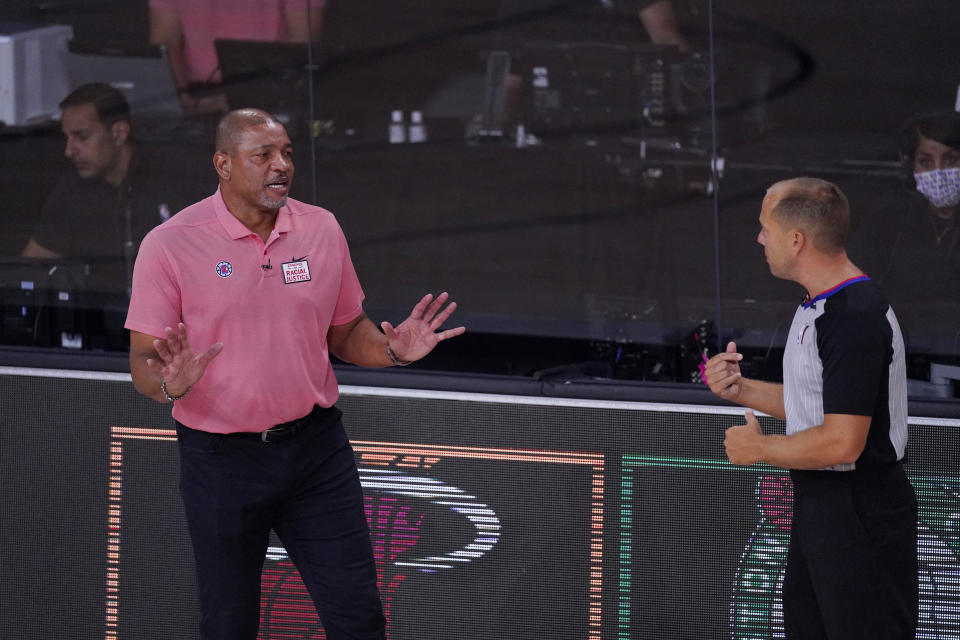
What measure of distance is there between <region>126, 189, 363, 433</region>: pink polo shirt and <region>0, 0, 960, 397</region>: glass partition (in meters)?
1.72

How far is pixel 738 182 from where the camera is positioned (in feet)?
21.2

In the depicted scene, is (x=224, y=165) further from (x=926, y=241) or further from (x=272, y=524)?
(x=926, y=241)

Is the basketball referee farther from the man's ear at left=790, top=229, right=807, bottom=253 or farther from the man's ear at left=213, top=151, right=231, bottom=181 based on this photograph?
the man's ear at left=213, top=151, right=231, bottom=181

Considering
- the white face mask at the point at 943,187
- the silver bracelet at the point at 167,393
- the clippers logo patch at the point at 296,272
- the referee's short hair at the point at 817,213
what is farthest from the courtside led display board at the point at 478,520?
the white face mask at the point at 943,187

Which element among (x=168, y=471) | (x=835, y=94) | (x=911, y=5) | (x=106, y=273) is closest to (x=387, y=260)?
(x=106, y=273)

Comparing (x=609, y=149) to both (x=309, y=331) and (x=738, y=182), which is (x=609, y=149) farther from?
(x=309, y=331)

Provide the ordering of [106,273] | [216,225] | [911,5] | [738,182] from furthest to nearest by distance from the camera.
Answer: [738,182] → [911,5] → [106,273] → [216,225]

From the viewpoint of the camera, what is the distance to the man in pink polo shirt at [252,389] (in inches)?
115

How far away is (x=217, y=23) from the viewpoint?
6285 mm

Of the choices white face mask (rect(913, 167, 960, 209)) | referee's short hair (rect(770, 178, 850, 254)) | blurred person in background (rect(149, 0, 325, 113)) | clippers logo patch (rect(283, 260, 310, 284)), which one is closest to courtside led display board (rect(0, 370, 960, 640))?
clippers logo patch (rect(283, 260, 310, 284))

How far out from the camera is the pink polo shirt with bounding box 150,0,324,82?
20.4 ft

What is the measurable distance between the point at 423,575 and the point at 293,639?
0.48 m

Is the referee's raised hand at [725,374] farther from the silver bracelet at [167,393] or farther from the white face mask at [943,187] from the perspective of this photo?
the white face mask at [943,187]

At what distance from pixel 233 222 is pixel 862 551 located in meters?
1.73
